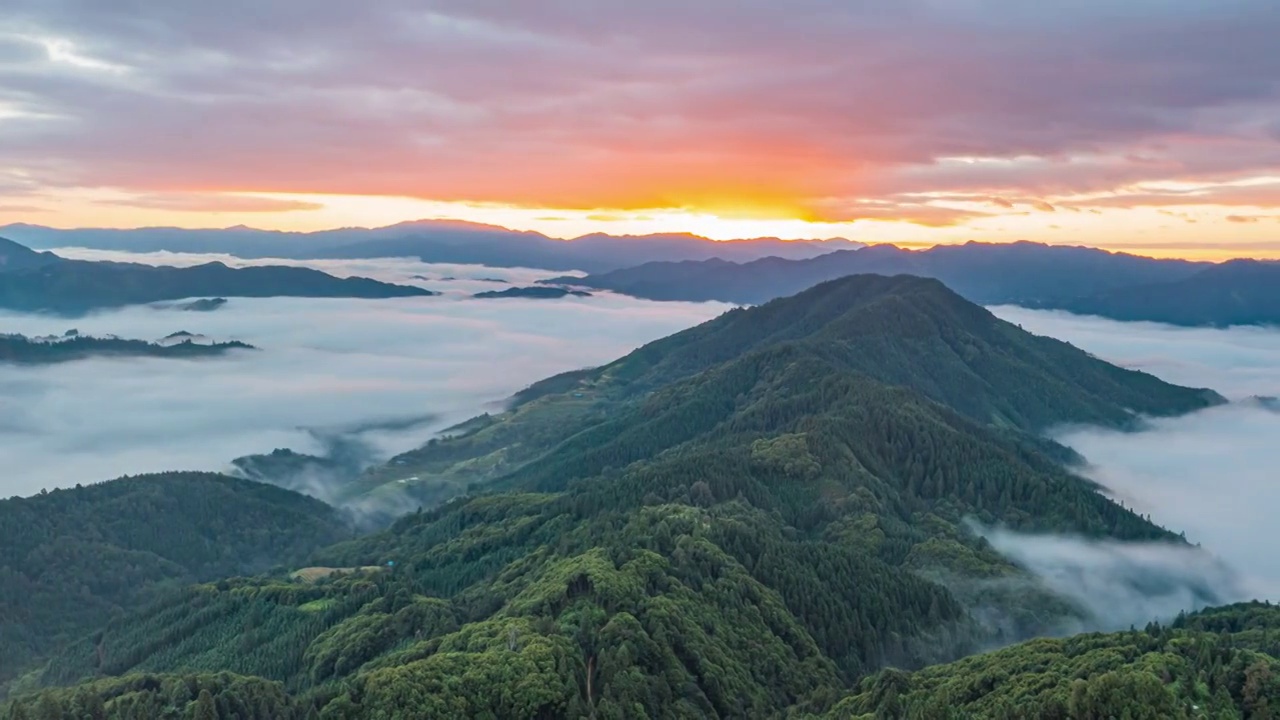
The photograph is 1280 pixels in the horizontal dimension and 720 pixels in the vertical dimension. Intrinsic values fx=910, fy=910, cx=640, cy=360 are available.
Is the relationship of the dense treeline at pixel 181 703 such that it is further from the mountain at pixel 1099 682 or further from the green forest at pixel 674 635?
the mountain at pixel 1099 682

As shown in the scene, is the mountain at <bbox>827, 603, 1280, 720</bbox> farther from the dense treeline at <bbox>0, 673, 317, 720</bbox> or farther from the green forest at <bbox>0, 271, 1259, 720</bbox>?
the dense treeline at <bbox>0, 673, 317, 720</bbox>

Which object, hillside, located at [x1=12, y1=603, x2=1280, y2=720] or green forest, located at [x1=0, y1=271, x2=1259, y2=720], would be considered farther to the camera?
green forest, located at [x1=0, y1=271, x2=1259, y2=720]

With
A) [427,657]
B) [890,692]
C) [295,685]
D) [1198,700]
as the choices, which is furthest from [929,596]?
[295,685]

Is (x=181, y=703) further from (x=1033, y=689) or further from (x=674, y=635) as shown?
(x=1033, y=689)

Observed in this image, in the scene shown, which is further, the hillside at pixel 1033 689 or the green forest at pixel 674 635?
the green forest at pixel 674 635

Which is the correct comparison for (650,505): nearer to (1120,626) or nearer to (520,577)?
(520,577)

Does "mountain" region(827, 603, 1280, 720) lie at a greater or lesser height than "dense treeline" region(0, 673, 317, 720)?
greater

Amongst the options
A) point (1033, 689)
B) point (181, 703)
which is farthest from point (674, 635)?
point (181, 703)

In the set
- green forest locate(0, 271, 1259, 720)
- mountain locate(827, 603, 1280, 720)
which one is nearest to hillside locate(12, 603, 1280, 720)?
mountain locate(827, 603, 1280, 720)

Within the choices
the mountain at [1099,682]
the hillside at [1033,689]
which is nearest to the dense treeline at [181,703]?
the hillside at [1033,689]

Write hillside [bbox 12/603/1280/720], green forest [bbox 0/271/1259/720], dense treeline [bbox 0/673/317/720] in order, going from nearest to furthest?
hillside [bbox 12/603/1280/720] → dense treeline [bbox 0/673/317/720] → green forest [bbox 0/271/1259/720]

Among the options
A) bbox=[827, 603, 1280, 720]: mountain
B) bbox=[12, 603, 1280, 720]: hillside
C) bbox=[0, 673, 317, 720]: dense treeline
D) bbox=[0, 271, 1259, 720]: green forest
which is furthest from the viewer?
bbox=[0, 271, 1259, 720]: green forest
